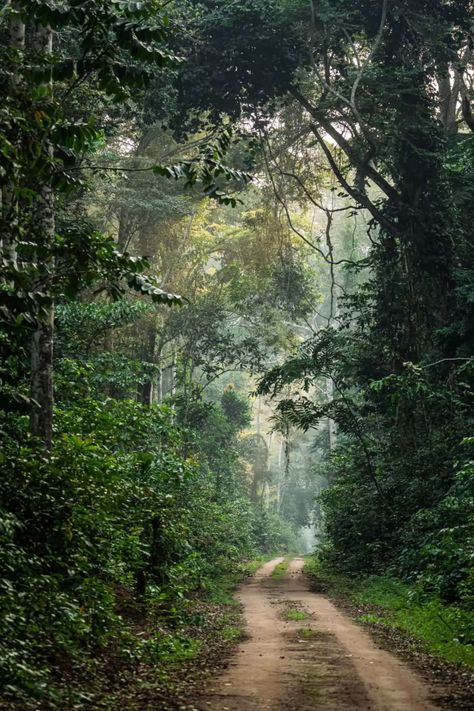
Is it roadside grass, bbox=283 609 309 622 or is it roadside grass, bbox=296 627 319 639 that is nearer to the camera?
roadside grass, bbox=296 627 319 639

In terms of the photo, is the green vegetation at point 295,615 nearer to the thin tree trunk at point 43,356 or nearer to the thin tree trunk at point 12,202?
the thin tree trunk at point 43,356

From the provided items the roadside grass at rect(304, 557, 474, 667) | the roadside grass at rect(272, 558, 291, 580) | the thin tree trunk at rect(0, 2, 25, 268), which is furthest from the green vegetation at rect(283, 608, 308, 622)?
the roadside grass at rect(272, 558, 291, 580)

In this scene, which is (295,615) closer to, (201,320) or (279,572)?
(279,572)

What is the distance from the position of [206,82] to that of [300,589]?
509 inches

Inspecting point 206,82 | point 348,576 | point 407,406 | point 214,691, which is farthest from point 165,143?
point 214,691

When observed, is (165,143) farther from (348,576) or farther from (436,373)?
(348,576)

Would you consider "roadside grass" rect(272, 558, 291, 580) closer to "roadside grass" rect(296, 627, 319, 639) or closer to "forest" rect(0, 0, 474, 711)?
"forest" rect(0, 0, 474, 711)

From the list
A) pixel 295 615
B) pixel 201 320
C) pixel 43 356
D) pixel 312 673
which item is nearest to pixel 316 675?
pixel 312 673

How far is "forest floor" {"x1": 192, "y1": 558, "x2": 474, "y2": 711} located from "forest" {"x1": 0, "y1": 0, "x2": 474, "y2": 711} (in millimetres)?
201

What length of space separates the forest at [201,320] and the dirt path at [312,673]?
0.70 feet

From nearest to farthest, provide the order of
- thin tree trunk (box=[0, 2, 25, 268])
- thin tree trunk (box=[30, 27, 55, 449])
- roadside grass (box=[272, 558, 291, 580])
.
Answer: thin tree trunk (box=[0, 2, 25, 268]) → thin tree trunk (box=[30, 27, 55, 449]) → roadside grass (box=[272, 558, 291, 580])

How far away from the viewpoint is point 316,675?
746 centimetres

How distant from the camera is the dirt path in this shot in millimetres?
6328

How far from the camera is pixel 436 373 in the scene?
1823 cm
